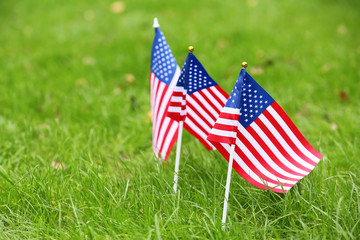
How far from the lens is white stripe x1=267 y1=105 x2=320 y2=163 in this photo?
2061 mm

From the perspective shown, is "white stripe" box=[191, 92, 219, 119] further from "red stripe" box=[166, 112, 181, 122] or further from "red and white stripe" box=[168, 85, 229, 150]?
"red stripe" box=[166, 112, 181, 122]

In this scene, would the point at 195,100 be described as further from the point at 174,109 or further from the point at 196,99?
the point at 174,109

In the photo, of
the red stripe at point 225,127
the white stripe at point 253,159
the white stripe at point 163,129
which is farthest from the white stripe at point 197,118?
the red stripe at point 225,127

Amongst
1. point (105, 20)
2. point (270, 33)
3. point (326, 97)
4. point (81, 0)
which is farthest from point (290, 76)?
point (81, 0)

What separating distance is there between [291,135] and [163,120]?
2.96 ft

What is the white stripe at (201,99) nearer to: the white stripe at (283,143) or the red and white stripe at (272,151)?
the red and white stripe at (272,151)

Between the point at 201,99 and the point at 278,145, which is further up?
the point at 201,99

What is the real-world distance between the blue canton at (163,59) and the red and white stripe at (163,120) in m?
0.03

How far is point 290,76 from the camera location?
178 inches

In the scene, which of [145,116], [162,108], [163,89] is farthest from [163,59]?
[145,116]

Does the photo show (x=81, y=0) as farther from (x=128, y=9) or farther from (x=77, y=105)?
(x=77, y=105)

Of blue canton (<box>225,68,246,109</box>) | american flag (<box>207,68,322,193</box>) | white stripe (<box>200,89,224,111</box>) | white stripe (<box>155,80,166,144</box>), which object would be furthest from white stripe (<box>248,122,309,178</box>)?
white stripe (<box>155,80,166,144</box>)

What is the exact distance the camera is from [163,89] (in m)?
2.59

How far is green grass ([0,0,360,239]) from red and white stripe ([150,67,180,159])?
16 centimetres
